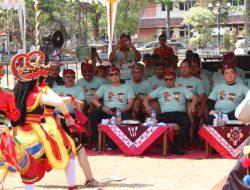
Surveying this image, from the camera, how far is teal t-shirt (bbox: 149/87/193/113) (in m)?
9.74

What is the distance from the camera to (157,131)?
9328mm

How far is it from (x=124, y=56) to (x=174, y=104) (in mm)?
3421

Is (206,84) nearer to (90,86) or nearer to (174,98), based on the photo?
(174,98)

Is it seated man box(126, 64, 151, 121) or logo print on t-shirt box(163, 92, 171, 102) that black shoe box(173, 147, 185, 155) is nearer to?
logo print on t-shirt box(163, 92, 171, 102)

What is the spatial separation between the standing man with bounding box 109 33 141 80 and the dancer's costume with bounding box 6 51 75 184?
19.9 ft

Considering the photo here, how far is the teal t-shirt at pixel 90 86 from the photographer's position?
35.3 feet

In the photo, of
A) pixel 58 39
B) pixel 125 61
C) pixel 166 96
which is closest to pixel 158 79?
pixel 166 96

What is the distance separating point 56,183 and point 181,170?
5.74 feet

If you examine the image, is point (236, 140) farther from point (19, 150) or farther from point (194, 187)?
point (19, 150)

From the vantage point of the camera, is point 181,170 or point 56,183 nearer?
point 56,183

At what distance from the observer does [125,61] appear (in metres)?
12.8

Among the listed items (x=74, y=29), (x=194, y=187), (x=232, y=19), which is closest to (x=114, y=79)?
(x=194, y=187)

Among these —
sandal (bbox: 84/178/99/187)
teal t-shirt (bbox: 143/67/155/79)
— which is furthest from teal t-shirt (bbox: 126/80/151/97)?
sandal (bbox: 84/178/99/187)

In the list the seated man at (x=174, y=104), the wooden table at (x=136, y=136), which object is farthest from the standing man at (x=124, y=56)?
the wooden table at (x=136, y=136)
